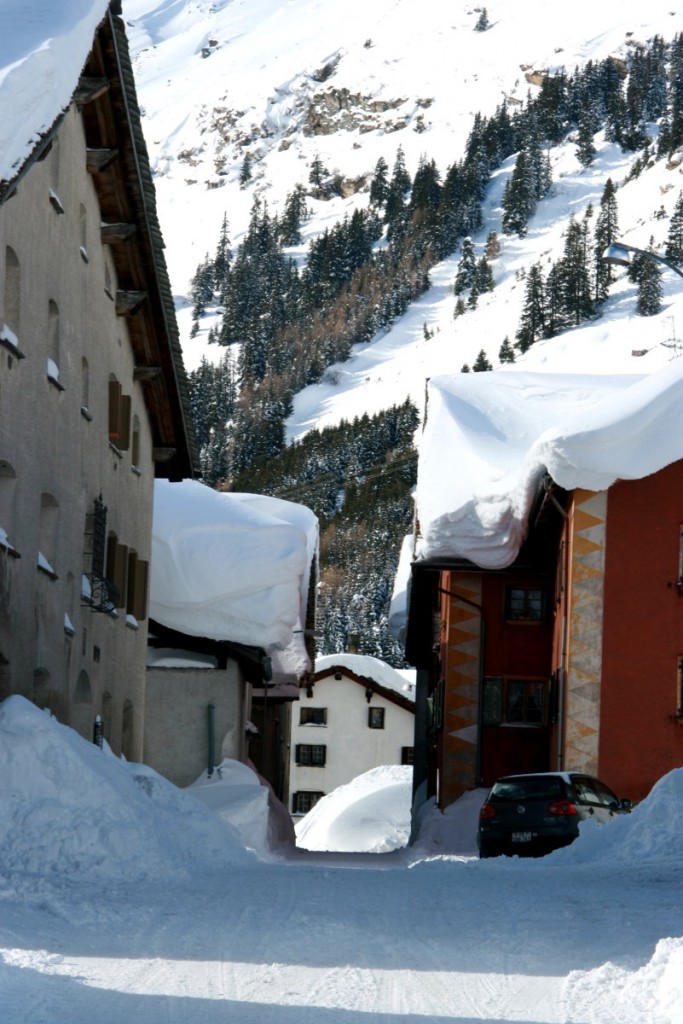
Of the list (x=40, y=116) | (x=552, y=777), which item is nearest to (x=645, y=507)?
(x=552, y=777)

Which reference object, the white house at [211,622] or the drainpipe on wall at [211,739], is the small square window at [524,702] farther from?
the drainpipe on wall at [211,739]

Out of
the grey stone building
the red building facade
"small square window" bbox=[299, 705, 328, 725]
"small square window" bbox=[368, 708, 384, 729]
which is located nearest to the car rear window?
the grey stone building

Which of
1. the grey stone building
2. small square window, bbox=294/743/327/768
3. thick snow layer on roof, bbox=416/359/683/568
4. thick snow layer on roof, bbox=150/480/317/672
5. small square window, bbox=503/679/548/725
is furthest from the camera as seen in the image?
small square window, bbox=294/743/327/768

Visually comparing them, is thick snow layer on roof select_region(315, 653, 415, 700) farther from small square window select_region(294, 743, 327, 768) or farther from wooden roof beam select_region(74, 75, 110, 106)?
wooden roof beam select_region(74, 75, 110, 106)

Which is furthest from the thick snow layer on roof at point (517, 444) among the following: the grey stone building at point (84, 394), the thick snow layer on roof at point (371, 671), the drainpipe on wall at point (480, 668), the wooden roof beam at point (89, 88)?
the thick snow layer on roof at point (371, 671)

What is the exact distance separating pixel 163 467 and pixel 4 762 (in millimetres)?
21539

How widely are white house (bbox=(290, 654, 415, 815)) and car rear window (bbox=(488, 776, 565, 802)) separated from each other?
67.7 meters

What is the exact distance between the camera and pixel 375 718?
93.8m

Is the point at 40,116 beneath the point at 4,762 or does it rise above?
above

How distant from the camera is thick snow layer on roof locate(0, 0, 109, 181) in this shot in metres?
19.0

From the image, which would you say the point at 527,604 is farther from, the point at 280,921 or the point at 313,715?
the point at 313,715

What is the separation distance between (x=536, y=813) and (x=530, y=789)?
40 centimetres

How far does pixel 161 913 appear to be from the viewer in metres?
14.8

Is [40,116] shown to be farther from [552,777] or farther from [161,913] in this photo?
[552,777]
